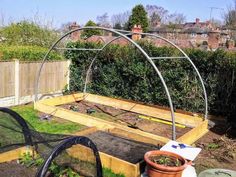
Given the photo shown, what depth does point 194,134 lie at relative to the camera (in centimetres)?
749

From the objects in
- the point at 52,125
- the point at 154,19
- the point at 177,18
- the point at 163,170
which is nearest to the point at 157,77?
the point at 52,125

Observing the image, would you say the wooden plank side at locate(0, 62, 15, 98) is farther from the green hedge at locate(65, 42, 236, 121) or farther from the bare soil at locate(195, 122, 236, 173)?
the bare soil at locate(195, 122, 236, 173)

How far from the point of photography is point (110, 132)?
7.43m

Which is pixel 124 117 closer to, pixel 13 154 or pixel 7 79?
pixel 7 79

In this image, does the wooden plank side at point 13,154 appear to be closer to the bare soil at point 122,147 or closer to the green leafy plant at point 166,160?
the bare soil at point 122,147

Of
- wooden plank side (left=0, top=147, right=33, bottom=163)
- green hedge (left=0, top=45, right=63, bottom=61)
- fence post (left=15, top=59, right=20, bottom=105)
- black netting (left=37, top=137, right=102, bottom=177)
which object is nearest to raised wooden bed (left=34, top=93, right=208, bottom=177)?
black netting (left=37, top=137, right=102, bottom=177)

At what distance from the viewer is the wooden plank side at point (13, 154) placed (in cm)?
514

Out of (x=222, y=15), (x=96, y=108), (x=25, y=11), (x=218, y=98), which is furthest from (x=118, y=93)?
(x=222, y=15)

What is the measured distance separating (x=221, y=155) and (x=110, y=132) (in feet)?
8.73

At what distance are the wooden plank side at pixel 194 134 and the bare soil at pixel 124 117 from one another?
1.43 ft

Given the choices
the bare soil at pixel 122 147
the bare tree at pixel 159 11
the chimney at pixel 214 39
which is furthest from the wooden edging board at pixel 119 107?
the bare tree at pixel 159 11

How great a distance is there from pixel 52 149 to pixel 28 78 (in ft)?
23.2

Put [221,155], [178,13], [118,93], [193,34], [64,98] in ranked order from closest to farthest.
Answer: [221,155] < [64,98] < [118,93] < [193,34] < [178,13]

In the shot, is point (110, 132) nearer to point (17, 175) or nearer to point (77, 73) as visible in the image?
point (17, 175)
